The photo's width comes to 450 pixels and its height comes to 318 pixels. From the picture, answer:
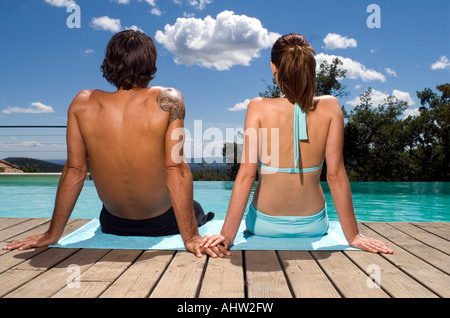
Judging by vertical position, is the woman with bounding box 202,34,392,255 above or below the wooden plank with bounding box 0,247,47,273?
above

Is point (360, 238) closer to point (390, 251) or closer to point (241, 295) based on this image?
point (390, 251)

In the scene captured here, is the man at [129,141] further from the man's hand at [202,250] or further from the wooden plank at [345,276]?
the wooden plank at [345,276]

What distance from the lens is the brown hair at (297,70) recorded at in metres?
2.03

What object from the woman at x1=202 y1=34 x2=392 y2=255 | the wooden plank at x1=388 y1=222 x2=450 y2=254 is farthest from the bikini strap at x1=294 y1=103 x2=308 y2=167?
the wooden plank at x1=388 y1=222 x2=450 y2=254

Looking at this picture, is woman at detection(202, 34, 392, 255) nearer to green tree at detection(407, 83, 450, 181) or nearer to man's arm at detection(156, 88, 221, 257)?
man's arm at detection(156, 88, 221, 257)

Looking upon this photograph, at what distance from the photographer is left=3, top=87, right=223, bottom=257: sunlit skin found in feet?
6.73

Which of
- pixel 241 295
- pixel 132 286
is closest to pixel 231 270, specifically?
pixel 241 295

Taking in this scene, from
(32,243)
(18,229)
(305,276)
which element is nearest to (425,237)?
(305,276)

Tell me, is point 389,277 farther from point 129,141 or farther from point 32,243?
point 32,243

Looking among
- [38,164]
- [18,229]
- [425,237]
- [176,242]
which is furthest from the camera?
[38,164]

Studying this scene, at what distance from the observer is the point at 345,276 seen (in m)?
1.67

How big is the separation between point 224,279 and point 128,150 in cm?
89

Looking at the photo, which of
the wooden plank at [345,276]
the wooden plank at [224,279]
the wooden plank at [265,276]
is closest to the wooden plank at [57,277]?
the wooden plank at [224,279]

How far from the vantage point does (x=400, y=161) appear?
17.2 m
